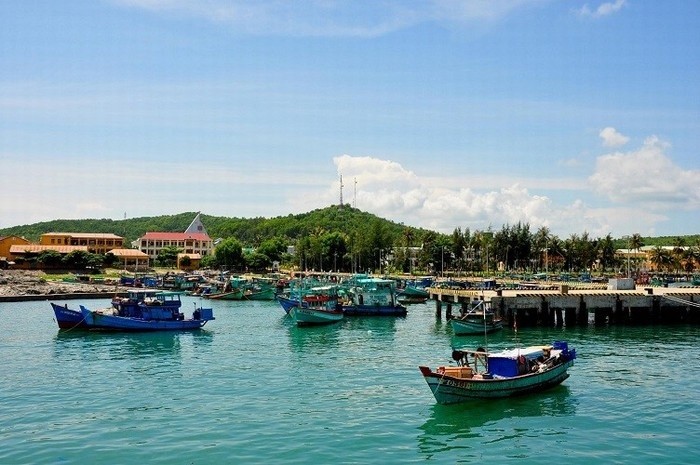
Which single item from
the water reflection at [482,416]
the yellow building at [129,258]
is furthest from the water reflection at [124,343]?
the yellow building at [129,258]

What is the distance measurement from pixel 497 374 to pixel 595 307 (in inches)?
1652

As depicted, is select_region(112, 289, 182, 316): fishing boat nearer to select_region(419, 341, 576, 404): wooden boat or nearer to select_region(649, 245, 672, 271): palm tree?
select_region(419, 341, 576, 404): wooden boat

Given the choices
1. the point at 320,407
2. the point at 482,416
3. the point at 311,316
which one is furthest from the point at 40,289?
the point at 482,416

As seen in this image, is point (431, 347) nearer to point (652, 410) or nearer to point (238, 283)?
point (652, 410)

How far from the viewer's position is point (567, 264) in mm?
184250

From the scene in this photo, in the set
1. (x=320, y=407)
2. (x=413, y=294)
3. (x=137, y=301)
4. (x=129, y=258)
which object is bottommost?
(x=320, y=407)

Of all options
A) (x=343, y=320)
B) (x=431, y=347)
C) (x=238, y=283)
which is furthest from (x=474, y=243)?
(x=431, y=347)

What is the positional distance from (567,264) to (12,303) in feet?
448

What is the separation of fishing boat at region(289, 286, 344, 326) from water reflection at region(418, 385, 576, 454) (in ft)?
129

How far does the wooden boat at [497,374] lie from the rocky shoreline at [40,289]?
305 ft

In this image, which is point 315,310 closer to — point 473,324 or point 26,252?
point 473,324

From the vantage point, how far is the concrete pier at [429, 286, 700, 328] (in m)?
74.6

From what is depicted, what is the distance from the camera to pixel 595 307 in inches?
3031

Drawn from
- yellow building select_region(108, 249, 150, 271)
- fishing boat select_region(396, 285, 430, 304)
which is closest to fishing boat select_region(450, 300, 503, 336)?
fishing boat select_region(396, 285, 430, 304)
